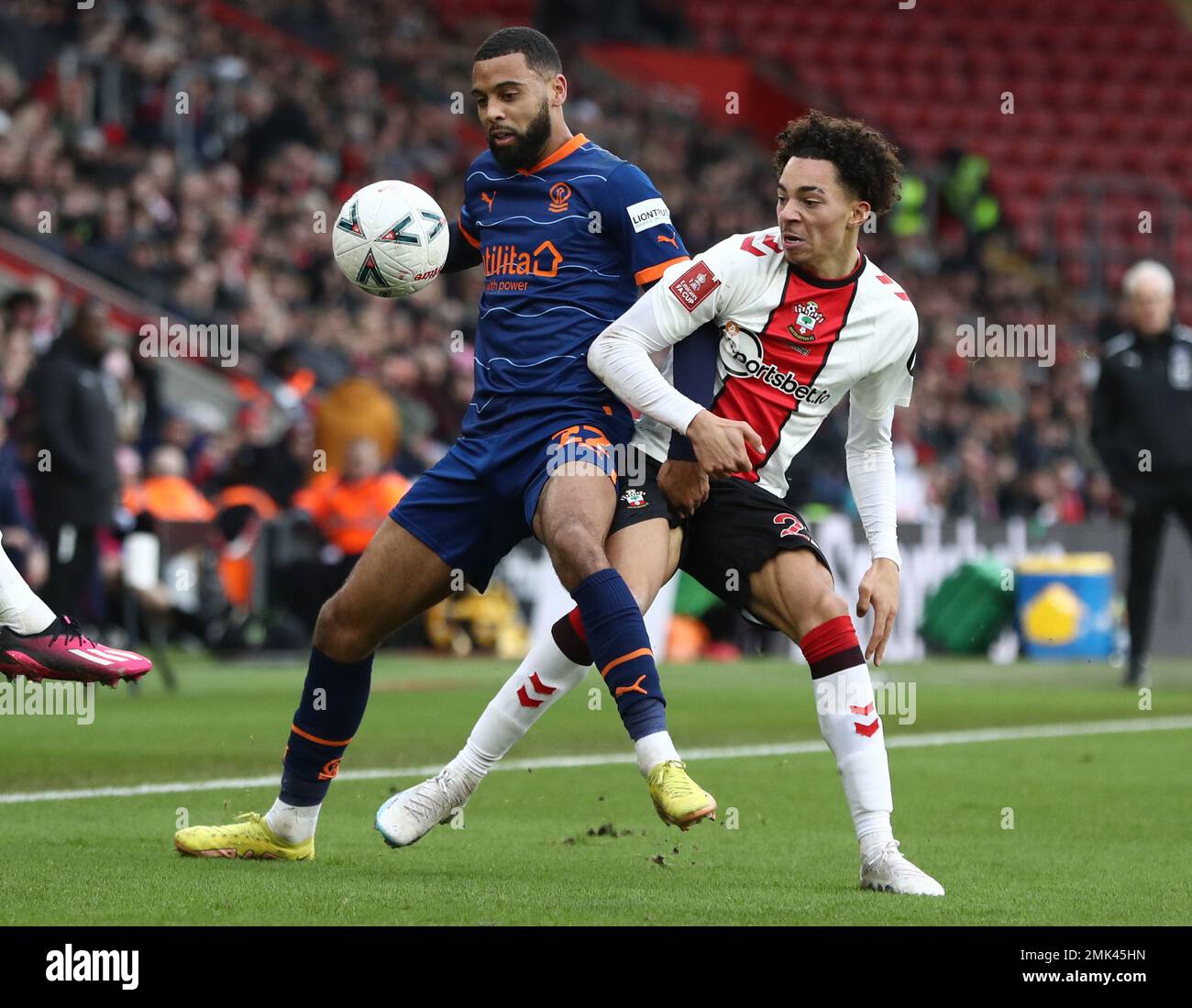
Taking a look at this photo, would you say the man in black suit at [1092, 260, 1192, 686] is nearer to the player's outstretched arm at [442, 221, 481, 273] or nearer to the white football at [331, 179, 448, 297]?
the player's outstretched arm at [442, 221, 481, 273]

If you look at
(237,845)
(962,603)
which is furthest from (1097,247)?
(237,845)

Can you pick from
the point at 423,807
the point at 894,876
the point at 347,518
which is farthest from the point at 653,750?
the point at 347,518

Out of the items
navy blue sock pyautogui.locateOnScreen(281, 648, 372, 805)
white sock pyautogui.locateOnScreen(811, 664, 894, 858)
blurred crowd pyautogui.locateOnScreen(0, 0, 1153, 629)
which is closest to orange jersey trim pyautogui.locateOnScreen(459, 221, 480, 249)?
navy blue sock pyautogui.locateOnScreen(281, 648, 372, 805)

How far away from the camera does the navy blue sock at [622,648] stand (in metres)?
5.21

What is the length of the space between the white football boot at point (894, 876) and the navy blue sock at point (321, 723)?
1.51m

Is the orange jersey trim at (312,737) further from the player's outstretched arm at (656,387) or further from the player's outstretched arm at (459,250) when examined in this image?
the player's outstretched arm at (459,250)

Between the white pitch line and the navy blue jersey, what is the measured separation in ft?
7.64

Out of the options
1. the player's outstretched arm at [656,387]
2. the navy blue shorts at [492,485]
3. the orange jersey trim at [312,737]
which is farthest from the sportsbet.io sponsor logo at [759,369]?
the orange jersey trim at [312,737]

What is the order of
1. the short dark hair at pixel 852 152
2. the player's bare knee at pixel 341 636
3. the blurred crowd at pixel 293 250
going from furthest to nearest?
1. the blurred crowd at pixel 293 250
2. the player's bare knee at pixel 341 636
3. the short dark hair at pixel 852 152

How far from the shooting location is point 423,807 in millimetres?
5957

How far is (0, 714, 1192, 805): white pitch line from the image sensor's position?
746 centimetres

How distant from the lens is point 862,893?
5273 mm
